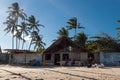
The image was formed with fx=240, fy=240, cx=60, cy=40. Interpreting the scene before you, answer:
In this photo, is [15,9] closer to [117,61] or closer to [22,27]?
[22,27]

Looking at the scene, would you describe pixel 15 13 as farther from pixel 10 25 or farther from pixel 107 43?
pixel 107 43

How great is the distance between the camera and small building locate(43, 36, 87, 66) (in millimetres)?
37250

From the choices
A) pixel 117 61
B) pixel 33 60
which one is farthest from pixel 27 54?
pixel 117 61

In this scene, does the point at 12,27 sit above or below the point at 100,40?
above

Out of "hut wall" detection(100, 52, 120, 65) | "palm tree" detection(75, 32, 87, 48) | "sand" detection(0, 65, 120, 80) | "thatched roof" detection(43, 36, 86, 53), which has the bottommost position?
"sand" detection(0, 65, 120, 80)

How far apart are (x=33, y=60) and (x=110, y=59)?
39.8 feet

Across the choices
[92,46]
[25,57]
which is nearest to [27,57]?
[25,57]

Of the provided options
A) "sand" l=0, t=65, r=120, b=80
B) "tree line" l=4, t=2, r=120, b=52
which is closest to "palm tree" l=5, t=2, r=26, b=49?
"tree line" l=4, t=2, r=120, b=52

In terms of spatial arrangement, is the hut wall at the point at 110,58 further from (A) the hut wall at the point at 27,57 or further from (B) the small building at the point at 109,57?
(A) the hut wall at the point at 27,57

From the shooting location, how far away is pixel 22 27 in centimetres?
5306

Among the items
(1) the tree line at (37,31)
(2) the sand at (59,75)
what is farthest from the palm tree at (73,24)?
(2) the sand at (59,75)

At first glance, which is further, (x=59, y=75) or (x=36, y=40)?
(x=36, y=40)

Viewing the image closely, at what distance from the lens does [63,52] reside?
37.3 metres

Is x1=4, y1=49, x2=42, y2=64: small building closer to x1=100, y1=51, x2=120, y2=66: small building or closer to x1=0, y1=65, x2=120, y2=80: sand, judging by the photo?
x1=100, y1=51, x2=120, y2=66: small building
